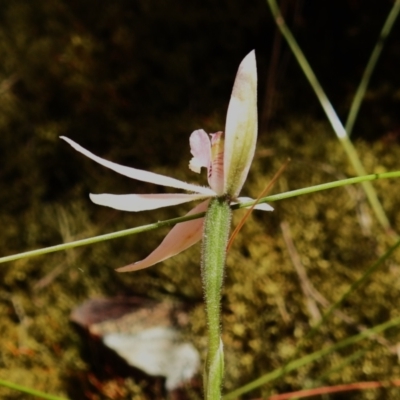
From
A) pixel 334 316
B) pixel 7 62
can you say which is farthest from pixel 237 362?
pixel 7 62

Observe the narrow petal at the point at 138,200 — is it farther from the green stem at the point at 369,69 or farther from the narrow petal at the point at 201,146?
the green stem at the point at 369,69

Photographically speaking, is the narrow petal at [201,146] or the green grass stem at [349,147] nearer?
the narrow petal at [201,146]

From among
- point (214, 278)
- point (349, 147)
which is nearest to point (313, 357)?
point (349, 147)

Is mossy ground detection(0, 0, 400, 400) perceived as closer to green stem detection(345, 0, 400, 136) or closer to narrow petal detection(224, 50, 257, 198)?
green stem detection(345, 0, 400, 136)

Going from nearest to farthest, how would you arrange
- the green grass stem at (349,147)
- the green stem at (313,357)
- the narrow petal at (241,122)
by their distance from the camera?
the narrow petal at (241,122), the green stem at (313,357), the green grass stem at (349,147)

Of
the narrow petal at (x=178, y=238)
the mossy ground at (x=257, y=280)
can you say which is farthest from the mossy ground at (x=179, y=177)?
the narrow petal at (x=178, y=238)

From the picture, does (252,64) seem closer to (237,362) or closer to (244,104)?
(244,104)
